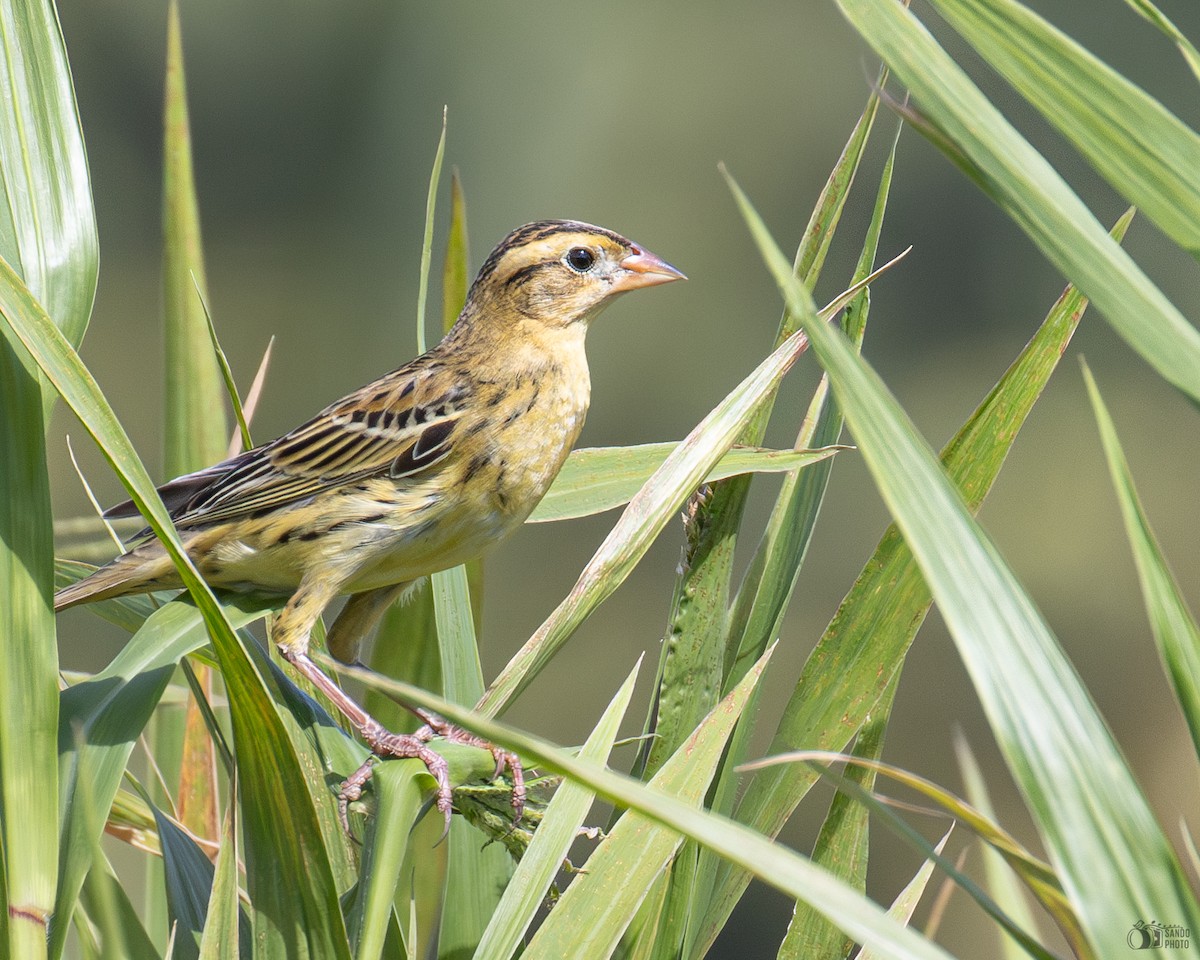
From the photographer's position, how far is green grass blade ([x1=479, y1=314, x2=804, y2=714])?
1300 mm

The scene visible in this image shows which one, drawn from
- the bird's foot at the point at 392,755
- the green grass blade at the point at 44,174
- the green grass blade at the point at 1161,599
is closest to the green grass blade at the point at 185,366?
the bird's foot at the point at 392,755

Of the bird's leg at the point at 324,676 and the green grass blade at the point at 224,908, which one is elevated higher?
the green grass blade at the point at 224,908

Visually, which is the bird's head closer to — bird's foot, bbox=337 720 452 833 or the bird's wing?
the bird's wing

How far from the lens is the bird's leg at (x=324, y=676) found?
1.65 m

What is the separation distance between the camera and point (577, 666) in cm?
847

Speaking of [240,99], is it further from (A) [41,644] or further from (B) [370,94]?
(A) [41,644]

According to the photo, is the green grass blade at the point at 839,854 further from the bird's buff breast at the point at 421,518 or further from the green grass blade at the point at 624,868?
the bird's buff breast at the point at 421,518

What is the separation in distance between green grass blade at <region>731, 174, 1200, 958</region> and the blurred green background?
20.6ft

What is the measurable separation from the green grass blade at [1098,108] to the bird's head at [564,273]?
5.85 feet

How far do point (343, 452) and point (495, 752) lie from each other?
0.98 metres

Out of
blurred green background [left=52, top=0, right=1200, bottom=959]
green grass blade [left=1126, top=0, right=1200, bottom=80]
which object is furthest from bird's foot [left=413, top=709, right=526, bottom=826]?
blurred green background [left=52, top=0, right=1200, bottom=959]

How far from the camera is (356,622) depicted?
249 centimetres

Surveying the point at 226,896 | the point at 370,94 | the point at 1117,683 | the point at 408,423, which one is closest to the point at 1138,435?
the point at 1117,683

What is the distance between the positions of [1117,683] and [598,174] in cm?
452
